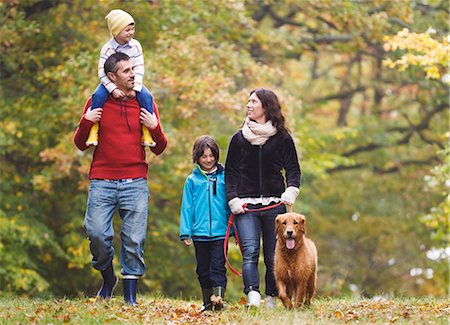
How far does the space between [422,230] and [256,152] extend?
19218 millimetres

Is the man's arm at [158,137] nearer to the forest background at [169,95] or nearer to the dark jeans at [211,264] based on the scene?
the dark jeans at [211,264]

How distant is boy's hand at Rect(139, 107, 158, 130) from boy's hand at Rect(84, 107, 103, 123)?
40 centimetres

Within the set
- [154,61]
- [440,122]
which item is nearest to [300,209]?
[154,61]

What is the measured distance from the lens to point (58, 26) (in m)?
17.6

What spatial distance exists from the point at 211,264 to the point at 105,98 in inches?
74.1

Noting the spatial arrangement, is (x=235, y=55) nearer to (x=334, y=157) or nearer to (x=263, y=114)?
(x=334, y=157)

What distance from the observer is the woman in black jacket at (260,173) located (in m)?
8.23

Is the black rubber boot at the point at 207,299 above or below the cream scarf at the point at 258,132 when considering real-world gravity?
below

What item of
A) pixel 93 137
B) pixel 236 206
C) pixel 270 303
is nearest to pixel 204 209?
pixel 236 206

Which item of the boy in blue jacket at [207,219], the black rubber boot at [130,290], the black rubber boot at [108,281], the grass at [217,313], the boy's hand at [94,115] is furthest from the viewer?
the black rubber boot at [108,281]

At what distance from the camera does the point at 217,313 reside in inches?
312

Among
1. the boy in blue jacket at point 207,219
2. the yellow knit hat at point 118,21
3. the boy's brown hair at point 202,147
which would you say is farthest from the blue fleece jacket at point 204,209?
the yellow knit hat at point 118,21

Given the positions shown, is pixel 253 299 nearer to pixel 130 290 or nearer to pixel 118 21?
pixel 130 290

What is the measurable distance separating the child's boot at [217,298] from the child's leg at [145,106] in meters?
1.53
